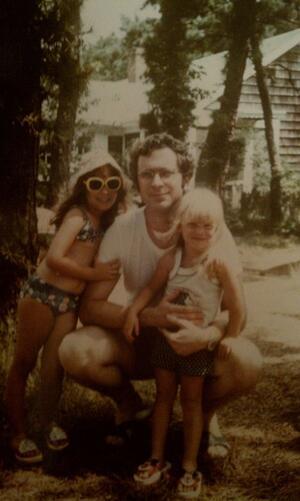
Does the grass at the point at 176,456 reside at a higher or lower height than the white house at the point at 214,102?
lower

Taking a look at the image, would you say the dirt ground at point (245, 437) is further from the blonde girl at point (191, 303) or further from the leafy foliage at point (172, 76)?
the leafy foliage at point (172, 76)

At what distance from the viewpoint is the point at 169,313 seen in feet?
5.66

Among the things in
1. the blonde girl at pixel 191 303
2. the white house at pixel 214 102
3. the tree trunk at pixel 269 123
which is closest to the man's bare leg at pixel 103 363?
the blonde girl at pixel 191 303

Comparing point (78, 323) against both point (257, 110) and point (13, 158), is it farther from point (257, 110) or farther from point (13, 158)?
point (257, 110)

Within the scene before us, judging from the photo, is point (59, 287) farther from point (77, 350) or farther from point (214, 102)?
point (214, 102)

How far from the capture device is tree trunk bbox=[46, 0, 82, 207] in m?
1.82

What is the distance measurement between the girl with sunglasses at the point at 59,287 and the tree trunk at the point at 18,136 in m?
0.12

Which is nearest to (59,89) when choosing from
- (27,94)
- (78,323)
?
(27,94)

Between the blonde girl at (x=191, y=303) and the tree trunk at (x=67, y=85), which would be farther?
the tree trunk at (x=67, y=85)

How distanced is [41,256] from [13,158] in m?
0.29

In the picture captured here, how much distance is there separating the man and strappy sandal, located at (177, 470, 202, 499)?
6.0 inches

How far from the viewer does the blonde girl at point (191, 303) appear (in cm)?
168

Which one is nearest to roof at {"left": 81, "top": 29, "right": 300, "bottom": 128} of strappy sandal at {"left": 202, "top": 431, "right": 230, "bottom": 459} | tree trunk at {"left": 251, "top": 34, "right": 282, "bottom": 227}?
tree trunk at {"left": 251, "top": 34, "right": 282, "bottom": 227}

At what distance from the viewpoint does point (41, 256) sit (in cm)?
189
